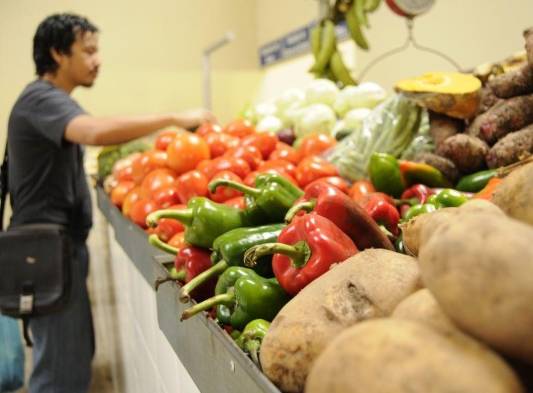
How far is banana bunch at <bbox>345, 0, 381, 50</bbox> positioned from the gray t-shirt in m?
2.14

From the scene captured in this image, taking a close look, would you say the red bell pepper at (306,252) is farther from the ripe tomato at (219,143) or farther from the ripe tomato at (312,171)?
the ripe tomato at (219,143)

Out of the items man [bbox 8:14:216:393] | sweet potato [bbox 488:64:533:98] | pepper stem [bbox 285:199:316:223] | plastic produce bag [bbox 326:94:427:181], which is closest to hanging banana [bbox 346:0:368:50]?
man [bbox 8:14:216:393]

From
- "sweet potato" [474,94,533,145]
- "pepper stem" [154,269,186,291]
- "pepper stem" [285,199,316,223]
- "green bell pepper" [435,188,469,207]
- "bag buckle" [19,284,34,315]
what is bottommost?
"bag buckle" [19,284,34,315]

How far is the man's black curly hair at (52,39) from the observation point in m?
2.73

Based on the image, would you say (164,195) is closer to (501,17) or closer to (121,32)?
(501,17)

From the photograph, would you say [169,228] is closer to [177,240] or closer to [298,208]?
[177,240]

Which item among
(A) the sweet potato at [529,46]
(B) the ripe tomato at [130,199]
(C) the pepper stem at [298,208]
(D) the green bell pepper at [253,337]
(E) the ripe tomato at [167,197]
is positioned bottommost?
(B) the ripe tomato at [130,199]

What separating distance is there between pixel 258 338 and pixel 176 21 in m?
6.15

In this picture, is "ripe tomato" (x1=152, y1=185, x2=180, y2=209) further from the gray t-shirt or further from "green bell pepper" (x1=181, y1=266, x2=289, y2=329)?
"green bell pepper" (x1=181, y1=266, x2=289, y2=329)

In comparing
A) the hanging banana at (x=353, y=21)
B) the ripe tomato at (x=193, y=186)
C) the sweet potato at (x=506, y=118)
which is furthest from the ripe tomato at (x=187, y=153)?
the hanging banana at (x=353, y=21)

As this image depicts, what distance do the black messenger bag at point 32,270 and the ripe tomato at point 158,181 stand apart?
54cm

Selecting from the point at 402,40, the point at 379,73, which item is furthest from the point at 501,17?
the point at 379,73

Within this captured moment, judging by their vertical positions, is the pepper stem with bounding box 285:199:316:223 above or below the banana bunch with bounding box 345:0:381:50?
below

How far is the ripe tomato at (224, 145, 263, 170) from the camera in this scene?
2.15 meters
